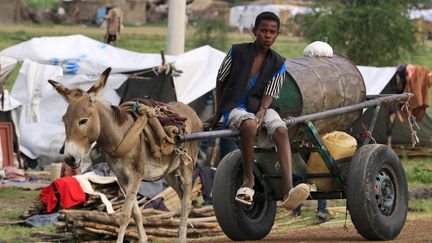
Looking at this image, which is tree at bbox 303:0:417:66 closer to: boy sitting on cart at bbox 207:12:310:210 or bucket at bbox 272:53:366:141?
bucket at bbox 272:53:366:141

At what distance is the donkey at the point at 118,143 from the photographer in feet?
30.9

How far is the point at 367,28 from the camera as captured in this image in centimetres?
3019

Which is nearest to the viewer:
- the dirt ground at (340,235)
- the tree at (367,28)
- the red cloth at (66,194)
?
the dirt ground at (340,235)

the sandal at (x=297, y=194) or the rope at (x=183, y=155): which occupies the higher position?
the rope at (x=183, y=155)

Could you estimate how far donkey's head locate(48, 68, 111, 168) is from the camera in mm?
9312

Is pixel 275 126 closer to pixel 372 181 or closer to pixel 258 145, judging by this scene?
pixel 258 145

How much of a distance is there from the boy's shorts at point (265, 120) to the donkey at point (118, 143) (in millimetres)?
726

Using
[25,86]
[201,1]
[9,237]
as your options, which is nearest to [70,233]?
[9,237]

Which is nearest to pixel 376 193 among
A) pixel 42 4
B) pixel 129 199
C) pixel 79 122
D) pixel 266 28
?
pixel 266 28

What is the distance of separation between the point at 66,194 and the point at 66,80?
23.9ft

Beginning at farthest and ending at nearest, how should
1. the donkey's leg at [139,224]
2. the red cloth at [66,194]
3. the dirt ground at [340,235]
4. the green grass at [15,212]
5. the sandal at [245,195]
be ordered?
the red cloth at [66,194], the green grass at [15,212], the dirt ground at [340,235], the donkey's leg at [139,224], the sandal at [245,195]

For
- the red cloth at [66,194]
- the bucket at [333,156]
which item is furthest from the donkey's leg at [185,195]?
the red cloth at [66,194]

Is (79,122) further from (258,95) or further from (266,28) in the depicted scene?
(266,28)

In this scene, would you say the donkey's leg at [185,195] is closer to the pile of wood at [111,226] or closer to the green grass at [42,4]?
the pile of wood at [111,226]
